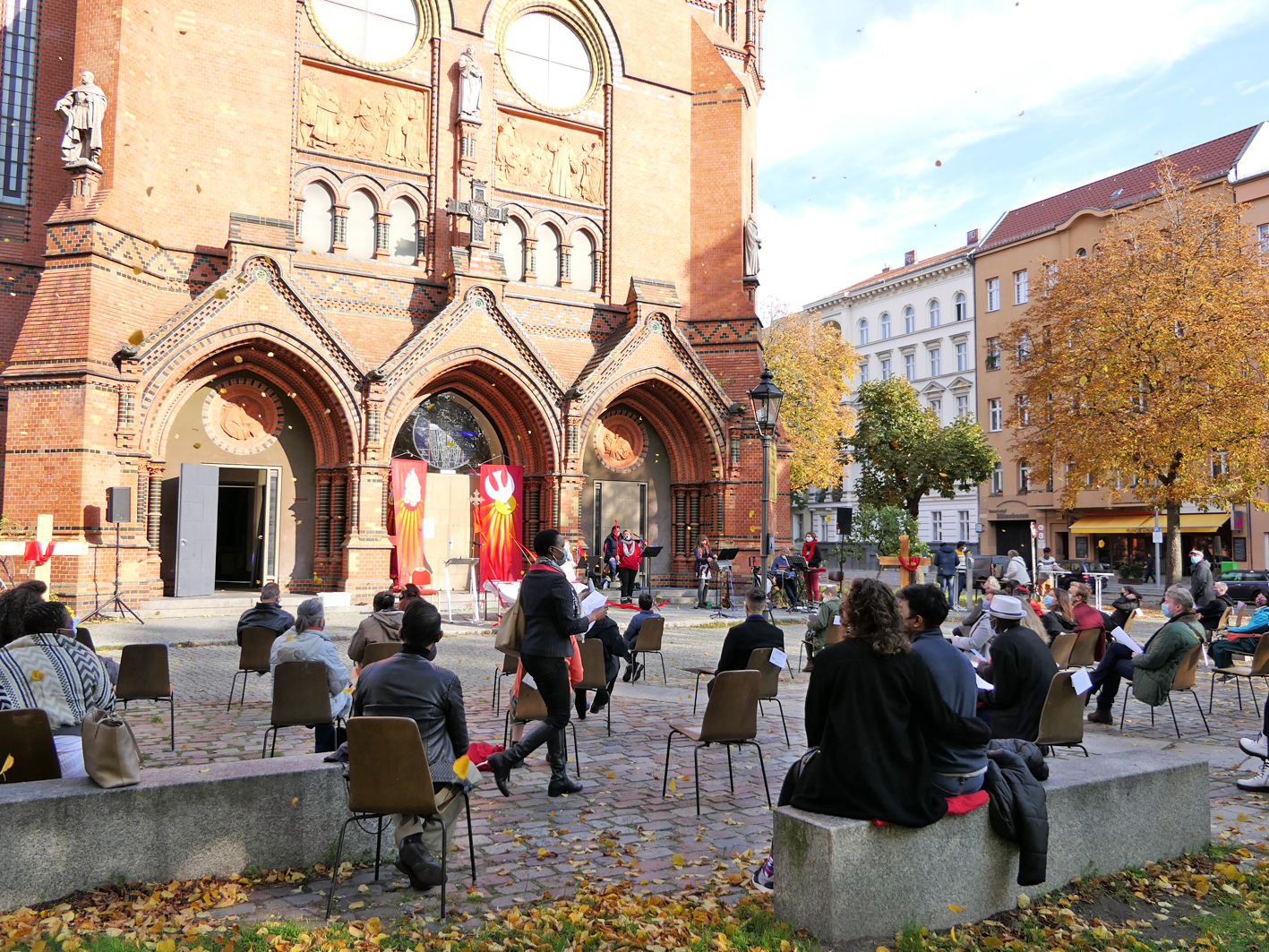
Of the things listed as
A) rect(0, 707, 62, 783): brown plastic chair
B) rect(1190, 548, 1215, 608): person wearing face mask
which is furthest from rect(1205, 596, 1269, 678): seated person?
rect(0, 707, 62, 783): brown plastic chair

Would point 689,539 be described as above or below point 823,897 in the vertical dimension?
above

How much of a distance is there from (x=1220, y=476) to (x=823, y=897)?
24324mm

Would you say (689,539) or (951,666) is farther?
(689,539)

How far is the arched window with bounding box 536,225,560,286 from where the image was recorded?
76.2ft

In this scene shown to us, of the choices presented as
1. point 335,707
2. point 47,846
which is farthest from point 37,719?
point 335,707

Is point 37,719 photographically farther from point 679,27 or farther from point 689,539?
point 679,27

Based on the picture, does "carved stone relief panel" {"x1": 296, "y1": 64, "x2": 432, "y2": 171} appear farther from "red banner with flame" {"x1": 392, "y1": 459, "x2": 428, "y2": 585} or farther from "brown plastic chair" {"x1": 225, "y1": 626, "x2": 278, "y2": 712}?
"brown plastic chair" {"x1": 225, "y1": 626, "x2": 278, "y2": 712}

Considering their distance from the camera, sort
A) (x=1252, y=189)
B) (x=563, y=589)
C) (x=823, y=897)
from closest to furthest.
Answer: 1. (x=823, y=897)
2. (x=563, y=589)
3. (x=1252, y=189)

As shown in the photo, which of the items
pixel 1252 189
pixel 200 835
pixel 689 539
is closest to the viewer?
Result: pixel 200 835

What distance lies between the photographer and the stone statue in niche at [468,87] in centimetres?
2158

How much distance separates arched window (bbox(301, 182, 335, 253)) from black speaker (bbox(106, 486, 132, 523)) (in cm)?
736

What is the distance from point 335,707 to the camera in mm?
6621

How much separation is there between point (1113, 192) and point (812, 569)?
30928 mm

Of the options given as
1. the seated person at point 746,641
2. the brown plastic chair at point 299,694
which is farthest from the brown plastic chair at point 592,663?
the brown plastic chair at point 299,694
